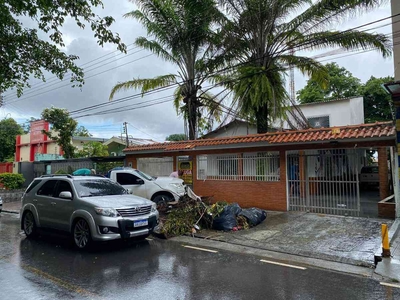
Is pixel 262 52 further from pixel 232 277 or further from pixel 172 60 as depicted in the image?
pixel 232 277

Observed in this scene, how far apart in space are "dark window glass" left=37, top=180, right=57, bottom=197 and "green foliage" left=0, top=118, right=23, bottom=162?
1396 inches

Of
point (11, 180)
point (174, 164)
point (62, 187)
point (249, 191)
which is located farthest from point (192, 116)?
point (11, 180)

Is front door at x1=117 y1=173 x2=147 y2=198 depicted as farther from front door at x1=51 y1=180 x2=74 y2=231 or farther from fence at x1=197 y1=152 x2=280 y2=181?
front door at x1=51 y1=180 x2=74 y2=231

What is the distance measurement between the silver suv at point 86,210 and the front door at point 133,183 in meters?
3.70

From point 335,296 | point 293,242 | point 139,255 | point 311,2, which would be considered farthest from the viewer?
point 311,2

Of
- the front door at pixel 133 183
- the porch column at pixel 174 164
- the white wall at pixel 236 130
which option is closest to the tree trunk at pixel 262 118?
the porch column at pixel 174 164

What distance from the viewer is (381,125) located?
10234 mm

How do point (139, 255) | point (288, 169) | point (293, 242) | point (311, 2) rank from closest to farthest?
point (139, 255)
point (293, 242)
point (288, 169)
point (311, 2)

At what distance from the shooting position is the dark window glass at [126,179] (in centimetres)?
1262

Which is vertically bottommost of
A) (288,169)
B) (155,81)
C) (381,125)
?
(288,169)

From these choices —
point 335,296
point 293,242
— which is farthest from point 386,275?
point 293,242

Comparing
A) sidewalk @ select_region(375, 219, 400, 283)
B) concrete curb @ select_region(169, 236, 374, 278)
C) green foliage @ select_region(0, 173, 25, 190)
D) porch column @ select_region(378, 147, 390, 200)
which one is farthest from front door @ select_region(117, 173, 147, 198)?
green foliage @ select_region(0, 173, 25, 190)

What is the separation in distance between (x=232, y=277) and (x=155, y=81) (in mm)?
13688

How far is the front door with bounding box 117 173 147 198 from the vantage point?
12.3m
